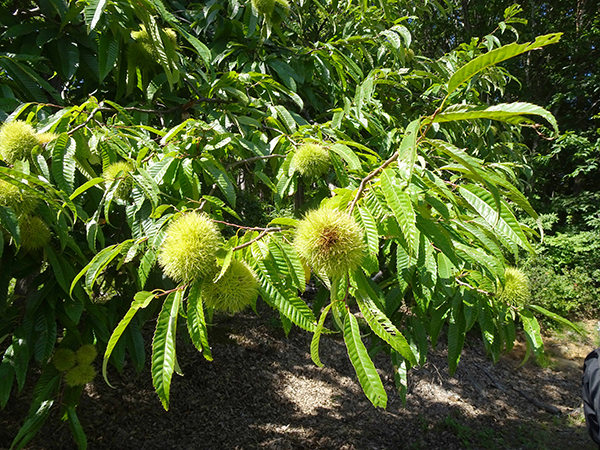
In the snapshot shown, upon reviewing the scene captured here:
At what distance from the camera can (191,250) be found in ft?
2.47

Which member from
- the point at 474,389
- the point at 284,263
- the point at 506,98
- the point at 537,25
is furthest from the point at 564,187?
the point at 284,263

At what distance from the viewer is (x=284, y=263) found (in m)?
0.75

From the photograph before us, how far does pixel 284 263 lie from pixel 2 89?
1321 millimetres

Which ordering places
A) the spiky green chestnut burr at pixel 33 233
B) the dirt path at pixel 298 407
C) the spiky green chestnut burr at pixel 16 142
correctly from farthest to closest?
the dirt path at pixel 298 407, the spiky green chestnut burr at pixel 33 233, the spiky green chestnut burr at pixel 16 142

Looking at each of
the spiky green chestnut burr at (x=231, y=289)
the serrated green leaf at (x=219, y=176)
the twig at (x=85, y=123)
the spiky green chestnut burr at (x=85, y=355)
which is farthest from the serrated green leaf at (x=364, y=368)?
the spiky green chestnut burr at (x=85, y=355)

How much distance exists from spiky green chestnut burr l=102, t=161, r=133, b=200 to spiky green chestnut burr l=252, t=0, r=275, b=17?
1.05 m

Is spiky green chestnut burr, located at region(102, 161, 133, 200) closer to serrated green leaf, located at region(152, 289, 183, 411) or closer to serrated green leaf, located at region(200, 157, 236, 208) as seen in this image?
serrated green leaf, located at region(200, 157, 236, 208)

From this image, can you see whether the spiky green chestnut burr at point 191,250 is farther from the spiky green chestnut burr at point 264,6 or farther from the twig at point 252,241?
the spiky green chestnut burr at point 264,6

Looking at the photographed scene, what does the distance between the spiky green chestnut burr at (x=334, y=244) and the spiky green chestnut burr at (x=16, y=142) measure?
89 centimetres

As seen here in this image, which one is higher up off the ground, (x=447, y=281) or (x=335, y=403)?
(x=447, y=281)

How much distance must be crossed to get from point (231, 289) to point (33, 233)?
802mm

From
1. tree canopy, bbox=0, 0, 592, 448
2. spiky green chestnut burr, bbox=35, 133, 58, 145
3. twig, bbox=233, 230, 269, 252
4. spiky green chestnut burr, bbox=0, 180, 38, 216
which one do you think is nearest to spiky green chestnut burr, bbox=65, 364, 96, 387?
tree canopy, bbox=0, 0, 592, 448

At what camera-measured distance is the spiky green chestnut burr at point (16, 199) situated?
94cm

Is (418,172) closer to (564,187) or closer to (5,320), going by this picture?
(5,320)
